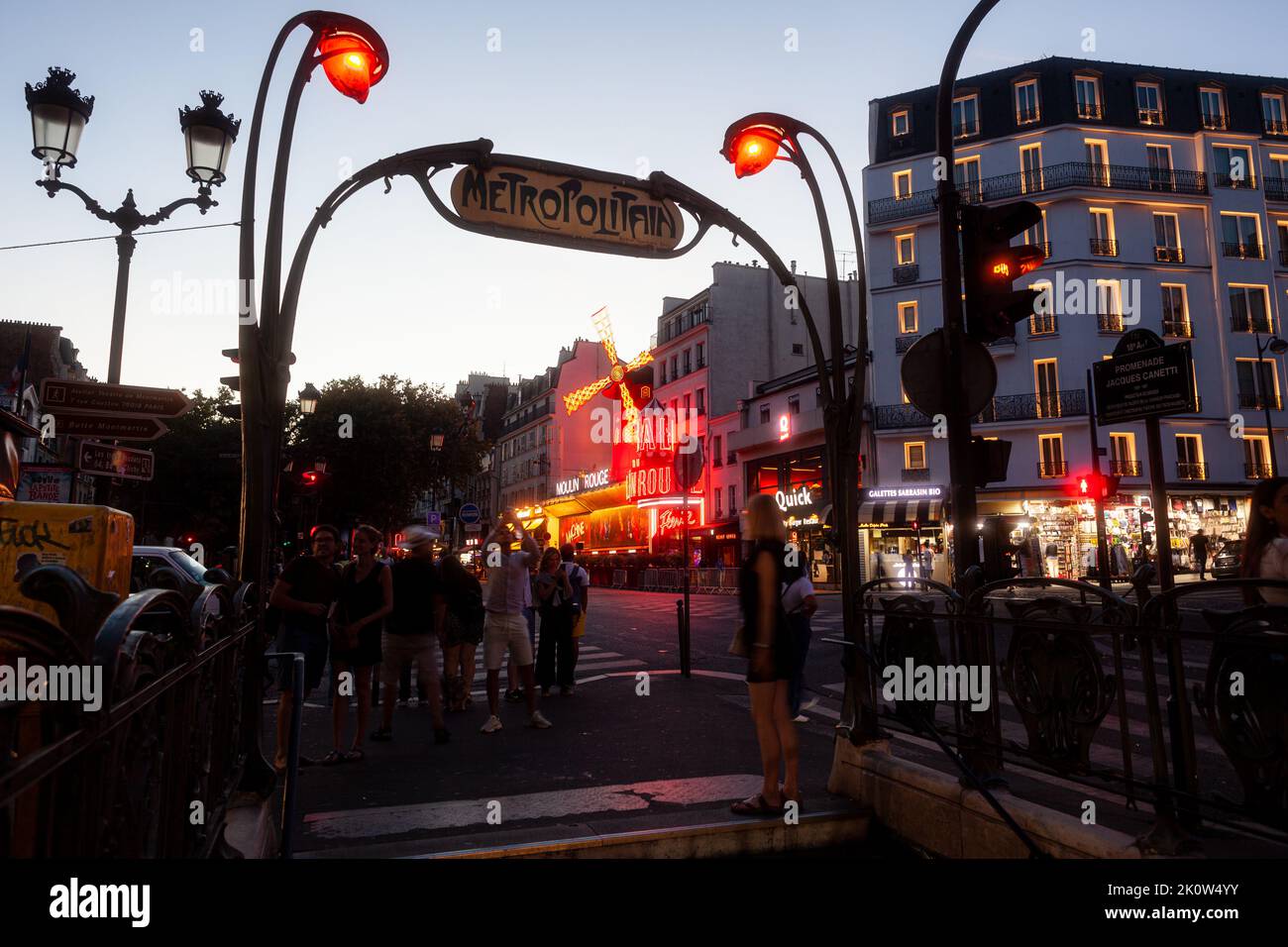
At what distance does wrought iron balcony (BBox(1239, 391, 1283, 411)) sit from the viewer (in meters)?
34.6

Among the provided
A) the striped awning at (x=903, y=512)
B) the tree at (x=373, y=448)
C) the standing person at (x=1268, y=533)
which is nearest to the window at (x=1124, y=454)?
the striped awning at (x=903, y=512)

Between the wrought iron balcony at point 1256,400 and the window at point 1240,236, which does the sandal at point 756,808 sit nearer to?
the wrought iron balcony at point 1256,400

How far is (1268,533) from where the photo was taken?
516 cm

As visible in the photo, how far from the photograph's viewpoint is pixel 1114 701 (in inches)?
133

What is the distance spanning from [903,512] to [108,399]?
1203 inches

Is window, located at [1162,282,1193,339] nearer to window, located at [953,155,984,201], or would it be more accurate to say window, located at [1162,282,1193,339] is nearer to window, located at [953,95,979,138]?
window, located at [953,155,984,201]

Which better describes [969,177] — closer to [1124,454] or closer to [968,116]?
[968,116]

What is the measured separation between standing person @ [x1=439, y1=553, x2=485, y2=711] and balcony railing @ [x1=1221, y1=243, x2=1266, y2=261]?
1612 inches

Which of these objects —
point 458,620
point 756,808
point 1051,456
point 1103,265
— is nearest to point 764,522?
point 756,808

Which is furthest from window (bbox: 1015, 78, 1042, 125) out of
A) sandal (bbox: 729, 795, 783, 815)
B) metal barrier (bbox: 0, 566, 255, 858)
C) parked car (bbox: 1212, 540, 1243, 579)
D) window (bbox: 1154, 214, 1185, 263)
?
metal barrier (bbox: 0, 566, 255, 858)

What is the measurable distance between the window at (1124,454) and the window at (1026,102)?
15410mm
